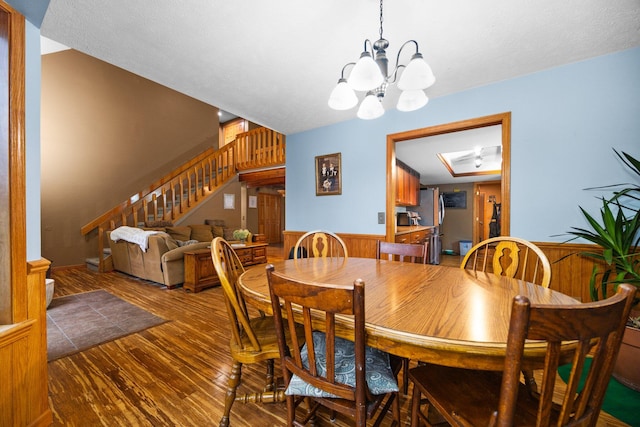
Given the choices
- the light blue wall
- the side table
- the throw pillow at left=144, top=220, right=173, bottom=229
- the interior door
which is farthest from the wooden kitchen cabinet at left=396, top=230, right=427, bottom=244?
the interior door

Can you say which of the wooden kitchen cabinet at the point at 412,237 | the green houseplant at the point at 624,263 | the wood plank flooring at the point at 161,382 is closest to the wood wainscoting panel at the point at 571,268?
the green houseplant at the point at 624,263

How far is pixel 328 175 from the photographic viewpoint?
11.3 feet

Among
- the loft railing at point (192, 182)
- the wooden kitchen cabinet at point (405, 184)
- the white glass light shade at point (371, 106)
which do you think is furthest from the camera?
the loft railing at point (192, 182)

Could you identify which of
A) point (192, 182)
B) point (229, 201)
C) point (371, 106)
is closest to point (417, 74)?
point (371, 106)

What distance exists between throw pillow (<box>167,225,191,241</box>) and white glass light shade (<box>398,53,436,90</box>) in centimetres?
560

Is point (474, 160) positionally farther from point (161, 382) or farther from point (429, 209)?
point (161, 382)

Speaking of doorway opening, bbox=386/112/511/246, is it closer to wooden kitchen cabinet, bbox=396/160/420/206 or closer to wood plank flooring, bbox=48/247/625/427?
wooden kitchen cabinet, bbox=396/160/420/206

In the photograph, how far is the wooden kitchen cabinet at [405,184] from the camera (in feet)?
13.7

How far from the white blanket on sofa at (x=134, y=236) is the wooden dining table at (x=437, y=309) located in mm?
3084

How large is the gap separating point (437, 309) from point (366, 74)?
→ 112 centimetres

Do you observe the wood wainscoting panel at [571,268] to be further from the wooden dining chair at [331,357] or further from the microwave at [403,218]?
the microwave at [403,218]

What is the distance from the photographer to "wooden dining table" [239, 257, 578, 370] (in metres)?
0.69

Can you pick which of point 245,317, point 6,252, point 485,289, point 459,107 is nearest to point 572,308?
point 485,289

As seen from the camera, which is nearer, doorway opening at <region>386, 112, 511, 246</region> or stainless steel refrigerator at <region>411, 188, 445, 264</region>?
doorway opening at <region>386, 112, 511, 246</region>
